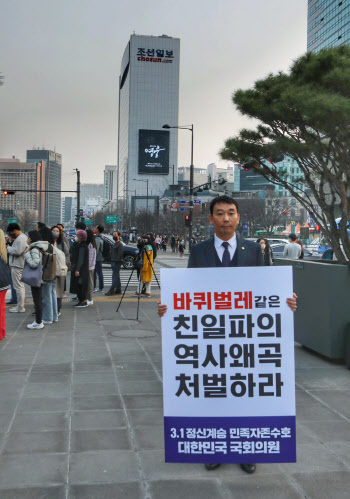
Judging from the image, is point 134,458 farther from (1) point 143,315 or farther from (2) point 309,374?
(1) point 143,315

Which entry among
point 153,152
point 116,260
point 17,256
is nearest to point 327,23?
point 153,152

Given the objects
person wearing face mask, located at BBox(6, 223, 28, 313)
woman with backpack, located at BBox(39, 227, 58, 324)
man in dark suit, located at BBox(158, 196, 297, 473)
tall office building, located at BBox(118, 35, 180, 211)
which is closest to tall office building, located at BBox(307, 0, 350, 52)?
tall office building, located at BBox(118, 35, 180, 211)

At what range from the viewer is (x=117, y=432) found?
14.7ft

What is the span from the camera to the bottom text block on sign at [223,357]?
3.46 meters

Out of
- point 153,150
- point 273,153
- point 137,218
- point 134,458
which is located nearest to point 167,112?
point 153,150

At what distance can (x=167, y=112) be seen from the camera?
176 m

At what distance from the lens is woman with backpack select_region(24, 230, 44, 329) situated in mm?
9047

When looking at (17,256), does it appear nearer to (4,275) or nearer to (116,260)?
(116,260)

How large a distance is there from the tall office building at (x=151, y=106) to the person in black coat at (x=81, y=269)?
15271 cm

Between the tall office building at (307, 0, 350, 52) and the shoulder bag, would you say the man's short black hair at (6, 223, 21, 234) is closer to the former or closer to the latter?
the shoulder bag

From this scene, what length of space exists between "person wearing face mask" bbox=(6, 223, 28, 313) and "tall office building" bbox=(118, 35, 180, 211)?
153087mm

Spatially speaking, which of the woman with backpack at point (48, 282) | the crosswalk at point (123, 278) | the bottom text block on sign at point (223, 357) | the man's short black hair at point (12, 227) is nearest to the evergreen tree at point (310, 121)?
the woman with backpack at point (48, 282)

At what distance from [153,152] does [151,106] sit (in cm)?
1942

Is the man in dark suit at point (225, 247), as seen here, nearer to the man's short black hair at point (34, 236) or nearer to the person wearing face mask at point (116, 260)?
the man's short black hair at point (34, 236)
